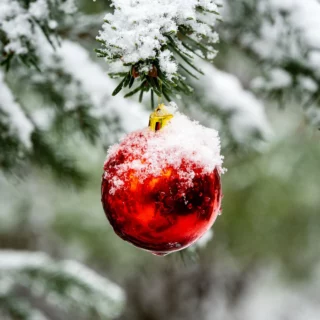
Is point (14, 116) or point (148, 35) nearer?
point (148, 35)

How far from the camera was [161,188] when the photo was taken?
43 centimetres

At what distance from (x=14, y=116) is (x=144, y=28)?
1.53 feet

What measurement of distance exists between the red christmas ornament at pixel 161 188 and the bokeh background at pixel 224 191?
0.06 meters

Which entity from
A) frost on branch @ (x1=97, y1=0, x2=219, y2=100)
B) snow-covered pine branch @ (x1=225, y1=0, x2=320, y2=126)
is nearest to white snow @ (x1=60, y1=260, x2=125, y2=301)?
snow-covered pine branch @ (x1=225, y1=0, x2=320, y2=126)

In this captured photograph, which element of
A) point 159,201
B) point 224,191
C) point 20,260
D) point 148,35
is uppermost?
point 148,35

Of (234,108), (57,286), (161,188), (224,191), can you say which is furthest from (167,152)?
(224,191)

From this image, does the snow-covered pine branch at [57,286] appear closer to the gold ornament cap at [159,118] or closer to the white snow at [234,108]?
the white snow at [234,108]

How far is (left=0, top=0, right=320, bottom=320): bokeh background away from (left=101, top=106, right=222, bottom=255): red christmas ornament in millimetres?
62

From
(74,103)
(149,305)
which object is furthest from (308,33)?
(149,305)

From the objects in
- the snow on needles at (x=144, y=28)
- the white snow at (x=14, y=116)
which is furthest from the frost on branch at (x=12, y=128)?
the snow on needles at (x=144, y=28)

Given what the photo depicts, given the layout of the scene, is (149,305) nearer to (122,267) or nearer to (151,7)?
(122,267)

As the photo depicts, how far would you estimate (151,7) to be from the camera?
1.25 ft

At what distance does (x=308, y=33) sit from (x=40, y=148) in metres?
→ 0.58

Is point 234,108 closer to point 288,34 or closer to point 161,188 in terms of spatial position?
point 288,34
